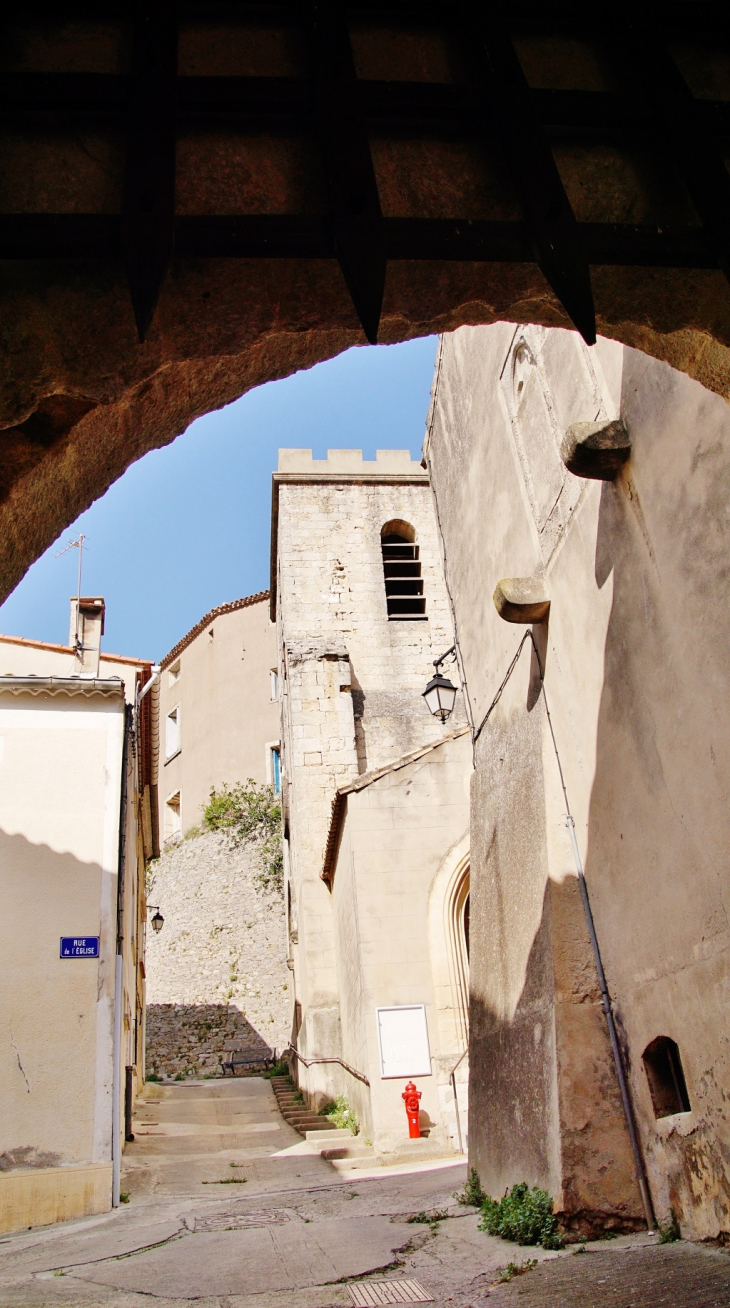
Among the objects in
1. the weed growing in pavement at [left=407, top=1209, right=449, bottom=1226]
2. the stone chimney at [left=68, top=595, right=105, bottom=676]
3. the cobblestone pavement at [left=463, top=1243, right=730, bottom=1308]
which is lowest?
the weed growing in pavement at [left=407, top=1209, right=449, bottom=1226]

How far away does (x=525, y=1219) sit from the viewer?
444 cm

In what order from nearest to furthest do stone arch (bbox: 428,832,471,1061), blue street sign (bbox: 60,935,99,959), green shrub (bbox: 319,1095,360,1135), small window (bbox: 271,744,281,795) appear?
blue street sign (bbox: 60,935,99,959) < stone arch (bbox: 428,832,471,1061) < green shrub (bbox: 319,1095,360,1135) < small window (bbox: 271,744,281,795)

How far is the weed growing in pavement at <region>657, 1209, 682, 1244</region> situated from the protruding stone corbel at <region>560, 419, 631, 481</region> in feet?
11.3

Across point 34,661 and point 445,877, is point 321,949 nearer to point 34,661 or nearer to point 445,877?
point 445,877

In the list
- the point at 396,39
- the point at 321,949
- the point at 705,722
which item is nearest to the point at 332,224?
the point at 396,39

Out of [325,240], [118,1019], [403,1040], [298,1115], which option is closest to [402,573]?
[403,1040]

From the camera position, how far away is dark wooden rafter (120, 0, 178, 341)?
70.1 inches

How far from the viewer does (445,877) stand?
37.4ft

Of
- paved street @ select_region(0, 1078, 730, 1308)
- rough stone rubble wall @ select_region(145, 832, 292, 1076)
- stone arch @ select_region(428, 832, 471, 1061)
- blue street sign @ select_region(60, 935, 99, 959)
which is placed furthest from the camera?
rough stone rubble wall @ select_region(145, 832, 292, 1076)

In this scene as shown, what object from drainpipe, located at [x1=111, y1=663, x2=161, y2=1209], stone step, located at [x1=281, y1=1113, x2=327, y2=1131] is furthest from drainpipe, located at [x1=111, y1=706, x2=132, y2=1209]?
stone step, located at [x1=281, y1=1113, x2=327, y2=1131]

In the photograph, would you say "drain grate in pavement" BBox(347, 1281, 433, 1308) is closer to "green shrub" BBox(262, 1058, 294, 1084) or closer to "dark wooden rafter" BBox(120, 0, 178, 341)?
"dark wooden rafter" BBox(120, 0, 178, 341)

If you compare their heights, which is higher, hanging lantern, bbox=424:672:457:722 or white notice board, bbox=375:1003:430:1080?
hanging lantern, bbox=424:672:457:722

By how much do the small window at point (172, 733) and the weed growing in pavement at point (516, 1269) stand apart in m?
29.8

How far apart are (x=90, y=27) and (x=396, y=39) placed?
73 centimetres
